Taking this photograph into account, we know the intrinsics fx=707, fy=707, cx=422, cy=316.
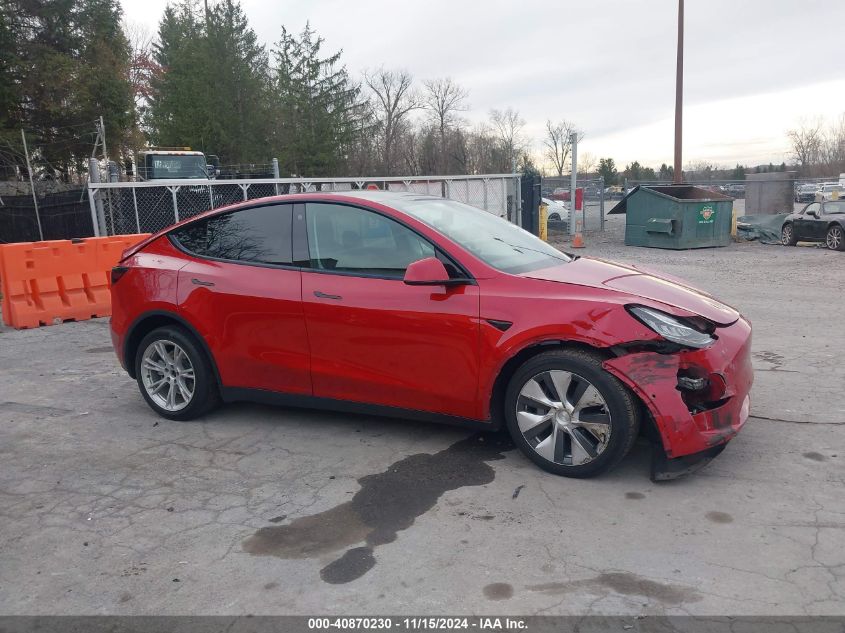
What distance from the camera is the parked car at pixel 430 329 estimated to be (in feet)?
12.6

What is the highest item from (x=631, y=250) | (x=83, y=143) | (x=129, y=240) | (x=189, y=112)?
(x=189, y=112)

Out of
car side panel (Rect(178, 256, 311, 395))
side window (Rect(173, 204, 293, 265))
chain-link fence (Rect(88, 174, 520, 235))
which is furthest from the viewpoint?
chain-link fence (Rect(88, 174, 520, 235))

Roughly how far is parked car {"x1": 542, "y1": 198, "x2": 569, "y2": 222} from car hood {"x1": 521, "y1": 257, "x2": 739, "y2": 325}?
24182mm

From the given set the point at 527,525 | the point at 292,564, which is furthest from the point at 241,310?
the point at 527,525

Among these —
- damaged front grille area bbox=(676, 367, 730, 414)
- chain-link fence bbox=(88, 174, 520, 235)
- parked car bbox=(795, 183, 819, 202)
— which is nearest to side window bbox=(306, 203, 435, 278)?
damaged front grille area bbox=(676, 367, 730, 414)

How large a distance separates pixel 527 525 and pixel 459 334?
1171mm

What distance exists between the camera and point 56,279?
371 inches

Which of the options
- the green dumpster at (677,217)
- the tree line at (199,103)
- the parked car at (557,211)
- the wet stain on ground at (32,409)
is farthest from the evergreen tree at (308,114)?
the wet stain on ground at (32,409)

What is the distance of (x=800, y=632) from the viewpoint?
2650 millimetres

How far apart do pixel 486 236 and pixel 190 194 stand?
1154 cm

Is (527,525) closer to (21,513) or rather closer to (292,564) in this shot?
(292,564)

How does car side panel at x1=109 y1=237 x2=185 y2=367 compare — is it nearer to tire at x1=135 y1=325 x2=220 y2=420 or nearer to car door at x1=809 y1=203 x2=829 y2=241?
tire at x1=135 y1=325 x2=220 y2=420

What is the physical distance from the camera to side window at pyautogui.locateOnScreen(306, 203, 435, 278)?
14.7ft

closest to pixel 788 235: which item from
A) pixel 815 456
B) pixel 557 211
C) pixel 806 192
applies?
pixel 557 211
